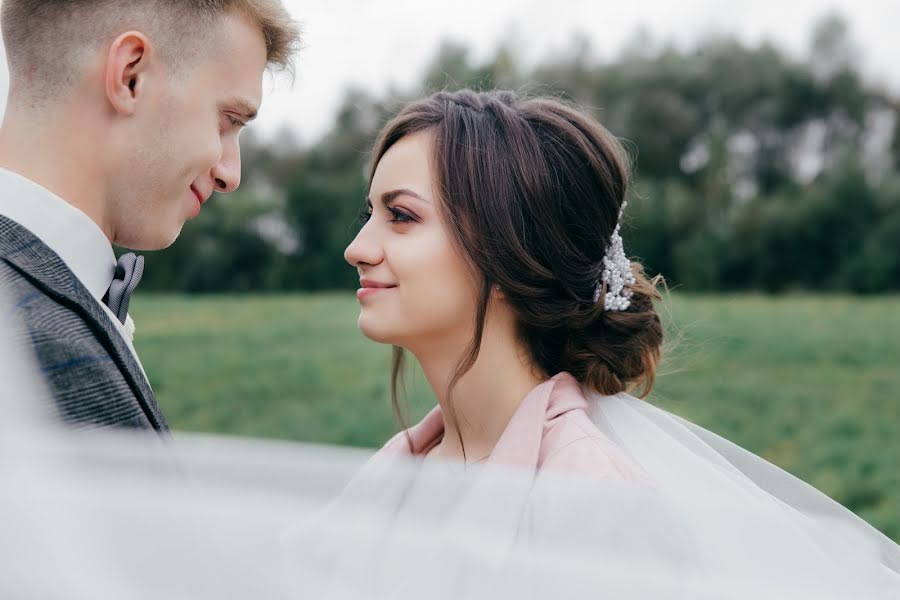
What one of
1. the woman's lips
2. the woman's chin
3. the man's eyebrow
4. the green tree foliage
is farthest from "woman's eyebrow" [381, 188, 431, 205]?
the green tree foliage

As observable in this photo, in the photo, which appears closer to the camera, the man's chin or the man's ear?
the man's ear

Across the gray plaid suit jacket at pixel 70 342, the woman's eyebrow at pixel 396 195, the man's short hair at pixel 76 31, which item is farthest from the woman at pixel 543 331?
the man's short hair at pixel 76 31

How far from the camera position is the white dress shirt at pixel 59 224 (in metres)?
1.71

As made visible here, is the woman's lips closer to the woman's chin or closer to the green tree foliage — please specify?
the woman's chin

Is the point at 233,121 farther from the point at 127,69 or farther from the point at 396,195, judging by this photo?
the point at 396,195

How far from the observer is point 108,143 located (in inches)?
73.7

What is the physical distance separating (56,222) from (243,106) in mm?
562

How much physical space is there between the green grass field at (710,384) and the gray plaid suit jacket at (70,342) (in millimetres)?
1911

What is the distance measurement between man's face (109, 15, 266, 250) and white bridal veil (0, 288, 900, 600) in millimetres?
654

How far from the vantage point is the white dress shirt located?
1.71 meters

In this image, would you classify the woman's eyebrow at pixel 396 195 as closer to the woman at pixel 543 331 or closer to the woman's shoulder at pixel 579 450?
the woman at pixel 543 331

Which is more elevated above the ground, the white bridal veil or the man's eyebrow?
the man's eyebrow

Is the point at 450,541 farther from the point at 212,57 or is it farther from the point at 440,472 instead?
the point at 212,57

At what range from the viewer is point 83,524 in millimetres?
1113
